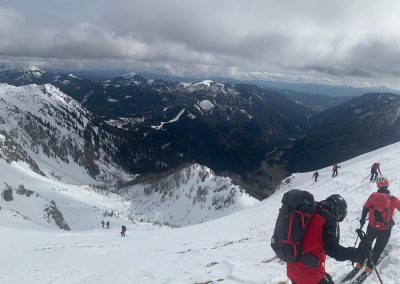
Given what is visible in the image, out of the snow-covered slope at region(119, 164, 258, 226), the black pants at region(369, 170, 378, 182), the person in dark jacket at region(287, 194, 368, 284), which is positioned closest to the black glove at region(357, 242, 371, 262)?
the person in dark jacket at region(287, 194, 368, 284)

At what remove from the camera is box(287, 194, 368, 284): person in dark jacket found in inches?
282

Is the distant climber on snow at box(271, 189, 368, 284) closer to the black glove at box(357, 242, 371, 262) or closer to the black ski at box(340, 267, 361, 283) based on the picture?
the black glove at box(357, 242, 371, 262)

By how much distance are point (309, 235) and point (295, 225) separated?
1.08 feet

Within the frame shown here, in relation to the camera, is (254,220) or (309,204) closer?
(309,204)

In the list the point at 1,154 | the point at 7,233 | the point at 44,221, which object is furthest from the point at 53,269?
the point at 1,154

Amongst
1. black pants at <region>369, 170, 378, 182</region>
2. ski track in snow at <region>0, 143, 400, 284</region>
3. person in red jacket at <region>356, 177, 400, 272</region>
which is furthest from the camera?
black pants at <region>369, 170, 378, 182</region>

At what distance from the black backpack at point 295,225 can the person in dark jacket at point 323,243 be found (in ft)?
0.39

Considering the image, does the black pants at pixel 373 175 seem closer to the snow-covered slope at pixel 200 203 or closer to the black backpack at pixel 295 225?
the black backpack at pixel 295 225

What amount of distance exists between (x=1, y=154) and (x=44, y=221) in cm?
12077

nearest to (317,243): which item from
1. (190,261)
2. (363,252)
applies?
(363,252)

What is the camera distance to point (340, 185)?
39531 millimetres

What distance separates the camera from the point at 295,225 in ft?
23.9

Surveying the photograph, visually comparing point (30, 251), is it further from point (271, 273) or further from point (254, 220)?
point (271, 273)

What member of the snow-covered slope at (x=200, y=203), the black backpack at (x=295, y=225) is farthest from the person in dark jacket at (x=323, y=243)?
the snow-covered slope at (x=200, y=203)
